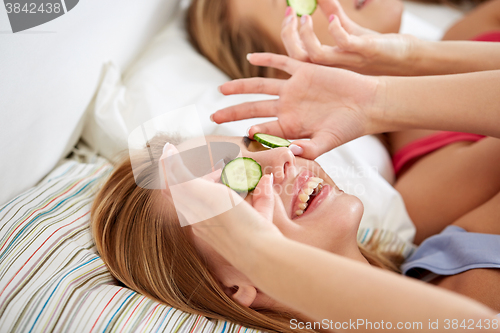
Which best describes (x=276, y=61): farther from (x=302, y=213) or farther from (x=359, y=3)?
(x=359, y=3)

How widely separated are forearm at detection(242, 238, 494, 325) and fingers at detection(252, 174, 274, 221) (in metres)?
0.14

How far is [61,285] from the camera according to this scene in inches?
37.3

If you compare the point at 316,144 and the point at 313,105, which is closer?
the point at 316,144

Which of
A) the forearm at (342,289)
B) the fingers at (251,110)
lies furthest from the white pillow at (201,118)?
the forearm at (342,289)

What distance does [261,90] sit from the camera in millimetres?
1342

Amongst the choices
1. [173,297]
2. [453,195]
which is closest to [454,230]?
[453,195]

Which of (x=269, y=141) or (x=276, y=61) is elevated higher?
(x=276, y=61)

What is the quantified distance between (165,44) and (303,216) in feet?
4.22

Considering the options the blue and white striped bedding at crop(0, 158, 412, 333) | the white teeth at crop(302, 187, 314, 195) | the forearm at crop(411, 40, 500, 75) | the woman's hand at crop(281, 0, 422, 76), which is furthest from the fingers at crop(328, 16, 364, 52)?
the blue and white striped bedding at crop(0, 158, 412, 333)

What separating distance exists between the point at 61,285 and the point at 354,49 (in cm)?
121

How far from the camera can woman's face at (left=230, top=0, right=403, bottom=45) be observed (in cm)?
188

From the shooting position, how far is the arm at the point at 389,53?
133 centimetres

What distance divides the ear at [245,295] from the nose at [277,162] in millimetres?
308

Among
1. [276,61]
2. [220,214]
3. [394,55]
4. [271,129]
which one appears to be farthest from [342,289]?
[394,55]
